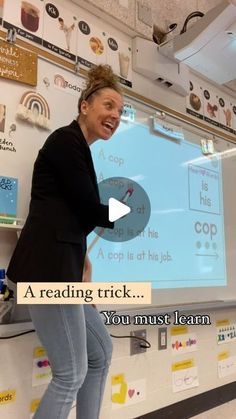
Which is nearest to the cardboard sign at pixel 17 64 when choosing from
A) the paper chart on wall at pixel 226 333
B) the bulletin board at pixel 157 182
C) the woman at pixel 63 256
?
the bulletin board at pixel 157 182

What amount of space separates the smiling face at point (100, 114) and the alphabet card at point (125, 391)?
992 millimetres

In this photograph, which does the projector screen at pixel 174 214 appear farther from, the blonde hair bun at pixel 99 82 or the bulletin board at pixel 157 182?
the blonde hair bun at pixel 99 82

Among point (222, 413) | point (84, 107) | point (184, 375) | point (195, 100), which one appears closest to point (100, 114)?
point (84, 107)

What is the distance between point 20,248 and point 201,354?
1.31m

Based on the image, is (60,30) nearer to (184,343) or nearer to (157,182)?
(157,182)

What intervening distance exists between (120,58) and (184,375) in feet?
5.15

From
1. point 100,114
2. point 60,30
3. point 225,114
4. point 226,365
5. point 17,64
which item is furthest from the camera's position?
point 225,114

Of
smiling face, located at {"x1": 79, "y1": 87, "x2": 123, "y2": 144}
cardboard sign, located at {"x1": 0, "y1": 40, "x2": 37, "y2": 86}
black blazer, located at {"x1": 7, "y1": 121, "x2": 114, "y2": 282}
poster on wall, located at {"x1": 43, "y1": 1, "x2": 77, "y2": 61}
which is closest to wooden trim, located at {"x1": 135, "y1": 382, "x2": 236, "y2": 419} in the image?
black blazer, located at {"x1": 7, "y1": 121, "x2": 114, "y2": 282}

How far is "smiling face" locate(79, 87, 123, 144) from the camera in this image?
1.15m

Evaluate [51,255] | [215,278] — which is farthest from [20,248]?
[215,278]

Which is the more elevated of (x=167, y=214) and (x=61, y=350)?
(x=167, y=214)

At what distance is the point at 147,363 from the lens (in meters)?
1.59

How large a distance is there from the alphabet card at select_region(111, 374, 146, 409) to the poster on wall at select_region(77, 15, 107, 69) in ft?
4.38

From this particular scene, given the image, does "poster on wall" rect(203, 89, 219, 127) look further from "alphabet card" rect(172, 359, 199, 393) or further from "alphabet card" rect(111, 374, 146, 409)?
"alphabet card" rect(111, 374, 146, 409)
